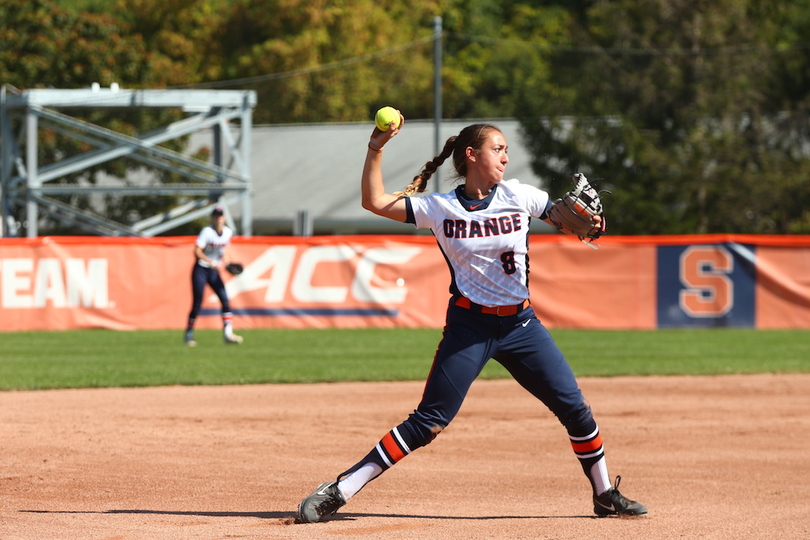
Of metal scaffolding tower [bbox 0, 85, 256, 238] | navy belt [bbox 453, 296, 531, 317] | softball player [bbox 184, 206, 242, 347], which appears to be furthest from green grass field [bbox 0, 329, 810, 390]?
metal scaffolding tower [bbox 0, 85, 256, 238]

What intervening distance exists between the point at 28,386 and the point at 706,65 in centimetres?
2115

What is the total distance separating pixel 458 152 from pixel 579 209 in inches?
26.4

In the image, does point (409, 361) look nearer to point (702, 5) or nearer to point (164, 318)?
point (164, 318)

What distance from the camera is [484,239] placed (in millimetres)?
5031

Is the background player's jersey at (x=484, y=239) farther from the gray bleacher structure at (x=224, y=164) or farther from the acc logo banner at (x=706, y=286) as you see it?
the gray bleacher structure at (x=224, y=164)

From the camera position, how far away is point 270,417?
9133 millimetres

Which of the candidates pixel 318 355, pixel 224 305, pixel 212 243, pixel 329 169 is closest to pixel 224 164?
pixel 329 169

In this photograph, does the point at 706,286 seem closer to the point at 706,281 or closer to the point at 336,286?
the point at 706,281

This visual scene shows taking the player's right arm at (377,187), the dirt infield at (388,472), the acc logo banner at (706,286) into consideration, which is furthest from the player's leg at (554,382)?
the acc logo banner at (706,286)

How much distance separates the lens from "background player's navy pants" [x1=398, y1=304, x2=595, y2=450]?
5.09 m

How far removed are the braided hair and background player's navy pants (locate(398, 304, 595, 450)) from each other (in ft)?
2.07

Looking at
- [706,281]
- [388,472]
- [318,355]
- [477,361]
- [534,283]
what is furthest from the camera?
[534,283]

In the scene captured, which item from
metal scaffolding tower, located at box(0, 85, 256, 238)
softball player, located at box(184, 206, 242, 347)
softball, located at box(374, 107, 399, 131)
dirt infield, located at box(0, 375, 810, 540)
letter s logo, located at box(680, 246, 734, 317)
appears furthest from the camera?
metal scaffolding tower, located at box(0, 85, 256, 238)

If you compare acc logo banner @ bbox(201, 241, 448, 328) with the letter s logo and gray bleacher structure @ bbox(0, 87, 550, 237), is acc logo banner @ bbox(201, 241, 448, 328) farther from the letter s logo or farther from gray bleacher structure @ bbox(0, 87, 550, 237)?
the letter s logo
